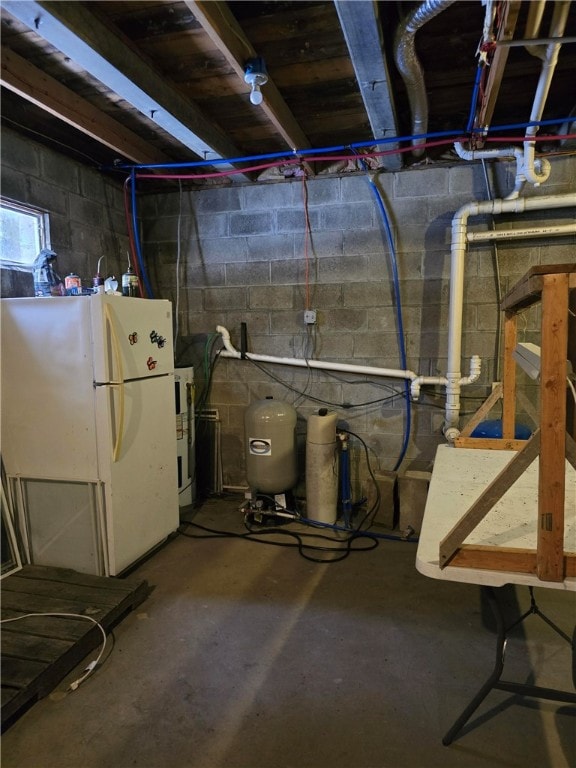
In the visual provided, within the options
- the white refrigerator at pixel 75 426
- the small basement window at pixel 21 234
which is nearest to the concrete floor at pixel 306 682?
the white refrigerator at pixel 75 426

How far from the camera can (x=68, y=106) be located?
2338mm

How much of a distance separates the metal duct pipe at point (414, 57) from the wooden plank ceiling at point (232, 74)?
51 millimetres

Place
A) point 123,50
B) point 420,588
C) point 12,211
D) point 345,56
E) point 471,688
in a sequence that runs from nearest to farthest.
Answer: point 471,688 → point 123,50 → point 345,56 → point 420,588 → point 12,211

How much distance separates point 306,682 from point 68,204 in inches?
117

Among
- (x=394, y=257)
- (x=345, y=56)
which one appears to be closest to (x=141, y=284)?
(x=394, y=257)

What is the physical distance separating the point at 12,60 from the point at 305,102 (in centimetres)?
141

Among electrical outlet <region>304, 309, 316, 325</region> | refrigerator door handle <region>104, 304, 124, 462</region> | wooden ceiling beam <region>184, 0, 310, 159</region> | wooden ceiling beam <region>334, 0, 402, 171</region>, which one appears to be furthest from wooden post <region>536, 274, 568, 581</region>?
electrical outlet <region>304, 309, 316, 325</region>

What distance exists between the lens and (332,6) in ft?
5.83

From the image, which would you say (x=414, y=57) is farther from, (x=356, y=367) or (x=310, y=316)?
(x=356, y=367)

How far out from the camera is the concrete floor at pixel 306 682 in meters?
1.47

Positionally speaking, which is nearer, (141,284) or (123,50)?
(123,50)

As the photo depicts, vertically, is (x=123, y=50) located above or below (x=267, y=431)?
above

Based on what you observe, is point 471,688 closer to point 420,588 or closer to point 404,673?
point 404,673

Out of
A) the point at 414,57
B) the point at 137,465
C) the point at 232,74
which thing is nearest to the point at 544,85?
the point at 414,57
